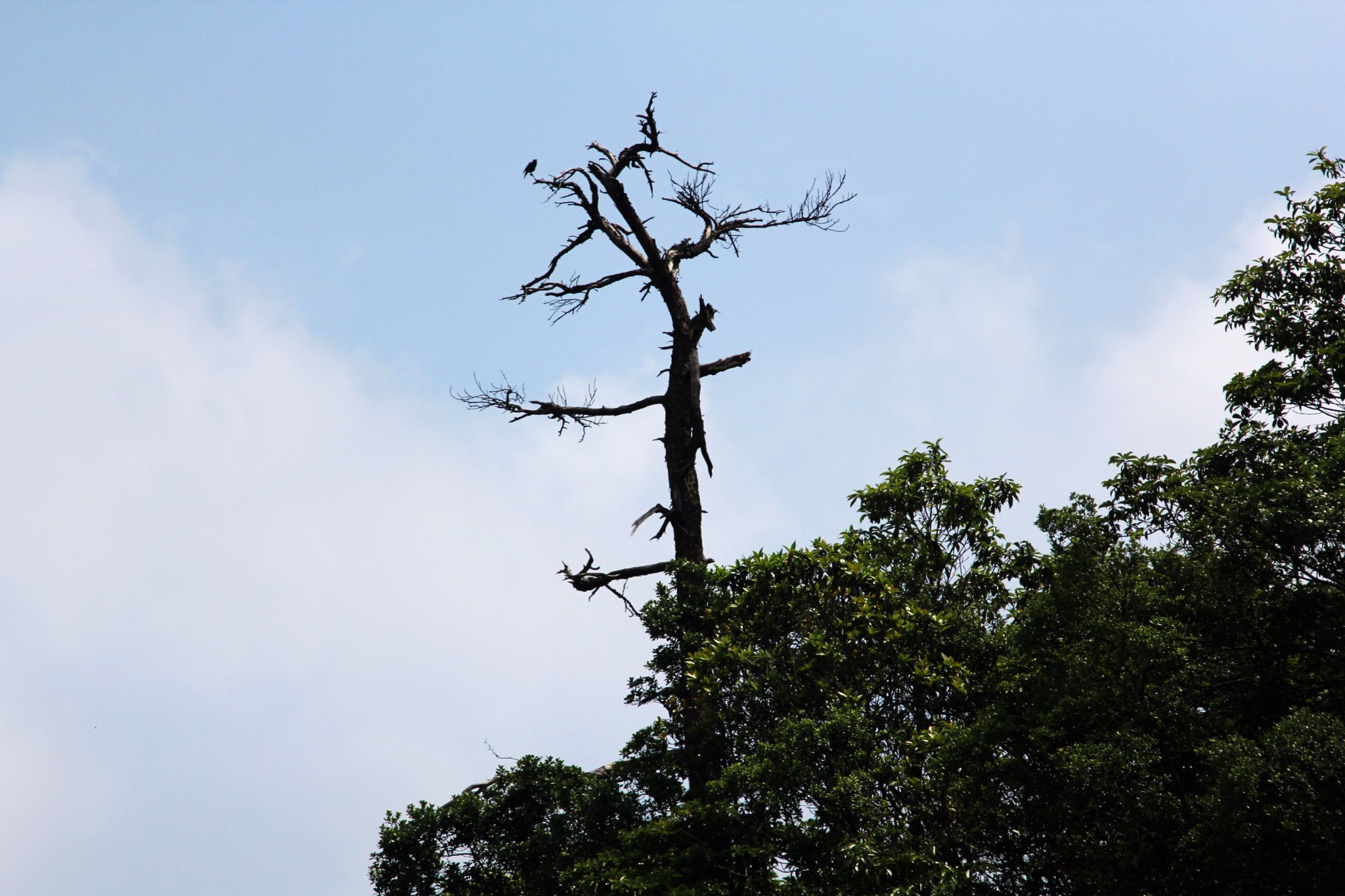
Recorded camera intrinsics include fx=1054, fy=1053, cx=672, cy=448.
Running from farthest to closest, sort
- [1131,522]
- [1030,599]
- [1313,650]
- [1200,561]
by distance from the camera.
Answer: [1131,522]
[1030,599]
[1200,561]
[1313,650]

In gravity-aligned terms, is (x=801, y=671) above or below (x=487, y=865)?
above

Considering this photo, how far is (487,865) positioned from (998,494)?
348 inches

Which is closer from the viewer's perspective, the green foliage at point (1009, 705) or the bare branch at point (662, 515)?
the green foliage at point (1009, 705)

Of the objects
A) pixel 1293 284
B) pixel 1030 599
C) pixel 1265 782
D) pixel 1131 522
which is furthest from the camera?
pixel 1293 284

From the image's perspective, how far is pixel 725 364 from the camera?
64.5 ft

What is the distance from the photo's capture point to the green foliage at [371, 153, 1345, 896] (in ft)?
32.2

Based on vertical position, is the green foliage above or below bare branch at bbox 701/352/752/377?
below

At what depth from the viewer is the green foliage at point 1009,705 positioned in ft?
32.2

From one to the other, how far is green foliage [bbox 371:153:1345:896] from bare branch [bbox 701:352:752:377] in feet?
17.5

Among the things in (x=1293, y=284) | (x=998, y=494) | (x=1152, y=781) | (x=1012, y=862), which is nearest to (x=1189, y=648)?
(x=1152, y=781)

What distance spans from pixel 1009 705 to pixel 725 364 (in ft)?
31.5

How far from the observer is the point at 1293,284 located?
15.2 m

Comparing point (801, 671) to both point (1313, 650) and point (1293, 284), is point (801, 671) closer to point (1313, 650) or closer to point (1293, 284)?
point (1313, 650)

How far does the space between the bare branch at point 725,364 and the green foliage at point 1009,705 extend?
532cm
